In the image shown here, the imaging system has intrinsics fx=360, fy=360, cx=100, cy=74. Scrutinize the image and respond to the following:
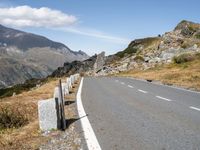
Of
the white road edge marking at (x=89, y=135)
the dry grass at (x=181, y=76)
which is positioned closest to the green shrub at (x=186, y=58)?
the dry grass at (x=181, y=76)

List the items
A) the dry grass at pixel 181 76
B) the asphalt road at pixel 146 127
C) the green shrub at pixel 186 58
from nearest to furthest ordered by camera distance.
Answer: the asphalt road at pixel 146 127, the dry grass at pixel 181 76, the green shrub at pixel 186 58

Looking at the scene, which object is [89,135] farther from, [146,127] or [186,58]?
[186,58]

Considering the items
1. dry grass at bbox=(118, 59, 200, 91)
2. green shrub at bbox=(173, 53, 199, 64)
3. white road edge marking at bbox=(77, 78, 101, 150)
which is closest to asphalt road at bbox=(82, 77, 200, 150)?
white road edge marking at bbox=(77, 78, 101, 150)

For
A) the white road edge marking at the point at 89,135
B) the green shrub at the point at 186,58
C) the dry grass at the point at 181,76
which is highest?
the green shrub at the point at 186,58

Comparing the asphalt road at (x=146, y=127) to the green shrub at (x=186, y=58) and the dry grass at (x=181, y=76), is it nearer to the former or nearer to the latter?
the dry grass at (x=181, y=76)

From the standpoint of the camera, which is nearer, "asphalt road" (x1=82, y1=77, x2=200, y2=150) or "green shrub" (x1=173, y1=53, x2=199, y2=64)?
"asphalt road" (x1=82, y1=77, x2=200, y2=150)

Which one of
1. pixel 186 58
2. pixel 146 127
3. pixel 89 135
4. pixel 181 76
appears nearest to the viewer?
pixel 89 135

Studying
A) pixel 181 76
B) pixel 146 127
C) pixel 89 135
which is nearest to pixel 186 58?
pixel 181 76

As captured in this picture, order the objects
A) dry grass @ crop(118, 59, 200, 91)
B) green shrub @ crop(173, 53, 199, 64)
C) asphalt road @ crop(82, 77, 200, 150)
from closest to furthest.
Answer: asphalt road @ crop(82, 77, 200, 150) < dry grass @ crop(118, 59, 200, 91) < green shrub @ crop(173, 53, 199, 64)

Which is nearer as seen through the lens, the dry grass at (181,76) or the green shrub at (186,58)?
the dry grass at (181,76)

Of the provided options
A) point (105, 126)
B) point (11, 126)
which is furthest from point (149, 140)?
point (11, 126)

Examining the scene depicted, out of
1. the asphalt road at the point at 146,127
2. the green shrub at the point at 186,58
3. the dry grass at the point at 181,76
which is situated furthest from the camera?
the green shrub at the point at 186,58

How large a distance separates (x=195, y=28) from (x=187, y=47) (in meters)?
34.9

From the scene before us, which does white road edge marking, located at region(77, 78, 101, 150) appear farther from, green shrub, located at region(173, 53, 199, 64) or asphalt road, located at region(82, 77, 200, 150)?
green shrub, located at region(173, 53, 199, 64)
